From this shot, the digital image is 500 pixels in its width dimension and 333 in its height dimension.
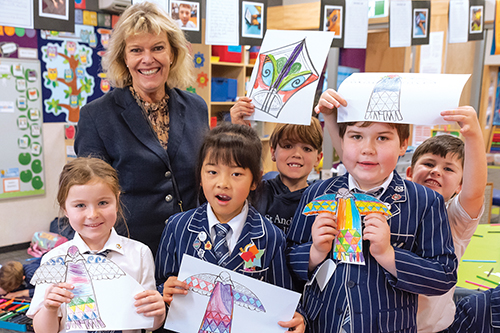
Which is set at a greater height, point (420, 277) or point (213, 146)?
point (213, 146)

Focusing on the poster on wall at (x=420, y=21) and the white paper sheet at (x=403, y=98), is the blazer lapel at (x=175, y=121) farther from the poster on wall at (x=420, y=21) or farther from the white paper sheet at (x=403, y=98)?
the poster on wall at (x=420, y=21)

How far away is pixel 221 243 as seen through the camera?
48.7 inches

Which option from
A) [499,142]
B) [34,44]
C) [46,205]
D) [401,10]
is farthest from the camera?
[499,142]

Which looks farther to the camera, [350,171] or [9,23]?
[9,23]

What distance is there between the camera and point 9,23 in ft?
5.20

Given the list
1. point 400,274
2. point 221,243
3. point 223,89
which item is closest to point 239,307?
point 221,243

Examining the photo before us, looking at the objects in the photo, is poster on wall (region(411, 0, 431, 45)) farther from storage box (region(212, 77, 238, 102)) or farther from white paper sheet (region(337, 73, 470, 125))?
storage box (region(212, 77, 238, 102))

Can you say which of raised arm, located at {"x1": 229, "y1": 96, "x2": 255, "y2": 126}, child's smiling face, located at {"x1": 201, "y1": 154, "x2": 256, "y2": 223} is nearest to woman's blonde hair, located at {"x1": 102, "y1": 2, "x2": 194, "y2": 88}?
raised arm, located at {"x1": 229, "y1": 96, "x2": 255, "y2": 126}

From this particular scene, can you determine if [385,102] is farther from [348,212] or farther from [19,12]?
[19,12]

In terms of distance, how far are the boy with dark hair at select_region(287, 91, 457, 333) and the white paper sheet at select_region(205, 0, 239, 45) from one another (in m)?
1.09

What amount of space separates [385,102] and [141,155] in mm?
949

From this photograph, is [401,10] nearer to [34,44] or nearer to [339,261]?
[339,261]

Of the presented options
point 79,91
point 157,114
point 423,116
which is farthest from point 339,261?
point 79,91

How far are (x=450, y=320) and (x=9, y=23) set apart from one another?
1995 mm
